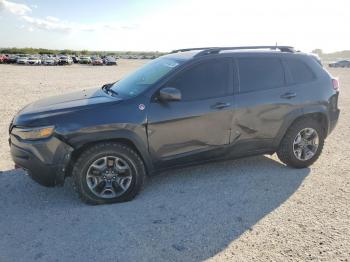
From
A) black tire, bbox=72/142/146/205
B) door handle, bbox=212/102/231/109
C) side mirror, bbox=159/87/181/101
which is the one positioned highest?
side mirror, bbox=159/87/181/101

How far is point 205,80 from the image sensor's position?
4.43 metres

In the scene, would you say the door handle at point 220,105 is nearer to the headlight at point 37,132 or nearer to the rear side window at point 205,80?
the rear side window at point 205,80

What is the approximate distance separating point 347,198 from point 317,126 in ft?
4.32

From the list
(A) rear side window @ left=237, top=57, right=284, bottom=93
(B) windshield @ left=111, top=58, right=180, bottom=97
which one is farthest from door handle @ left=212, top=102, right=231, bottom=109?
(B) windshield @ left=111, top=58, right=180, bottom=97

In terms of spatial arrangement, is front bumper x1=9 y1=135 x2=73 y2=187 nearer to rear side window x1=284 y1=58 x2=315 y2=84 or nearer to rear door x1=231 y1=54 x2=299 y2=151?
rear door x1=231 y1=54 x2=299 y2=151

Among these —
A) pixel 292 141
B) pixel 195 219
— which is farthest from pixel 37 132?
pixel 292 141

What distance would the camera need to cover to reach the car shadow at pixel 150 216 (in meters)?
3.17

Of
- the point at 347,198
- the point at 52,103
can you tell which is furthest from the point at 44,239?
the point at 347,198

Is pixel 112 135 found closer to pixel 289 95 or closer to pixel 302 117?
pixel 289 95

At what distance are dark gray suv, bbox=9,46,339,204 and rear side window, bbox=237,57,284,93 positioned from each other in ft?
0.05

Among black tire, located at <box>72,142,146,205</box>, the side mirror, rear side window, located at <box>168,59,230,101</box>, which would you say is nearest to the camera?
black tire, located at <box>72,142,146,205</box>

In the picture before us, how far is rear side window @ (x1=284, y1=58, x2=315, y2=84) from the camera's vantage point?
197 inches

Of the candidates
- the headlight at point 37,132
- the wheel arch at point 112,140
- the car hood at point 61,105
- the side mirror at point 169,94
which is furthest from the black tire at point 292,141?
the headlight at point 37,132

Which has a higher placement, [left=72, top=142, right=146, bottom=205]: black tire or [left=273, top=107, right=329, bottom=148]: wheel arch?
[left=273, top=107, right=329, bottom=148]: wheel arch
